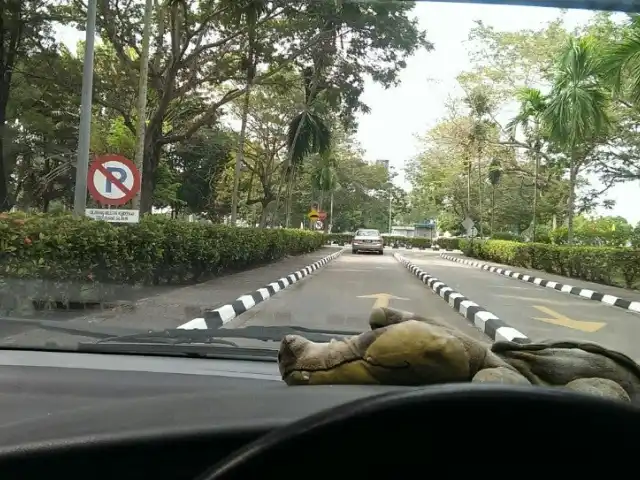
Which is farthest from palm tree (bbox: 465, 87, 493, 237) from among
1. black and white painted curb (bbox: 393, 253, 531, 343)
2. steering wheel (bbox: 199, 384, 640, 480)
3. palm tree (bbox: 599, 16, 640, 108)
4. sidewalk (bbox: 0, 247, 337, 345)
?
steering wheel (bbox: 199, 384, 640, 480)

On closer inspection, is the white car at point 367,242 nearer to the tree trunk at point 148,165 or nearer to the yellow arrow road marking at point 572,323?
the tree trunk at point 148,165

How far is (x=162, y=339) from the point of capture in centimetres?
351

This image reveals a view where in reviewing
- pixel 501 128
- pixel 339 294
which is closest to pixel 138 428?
pixel 339 294

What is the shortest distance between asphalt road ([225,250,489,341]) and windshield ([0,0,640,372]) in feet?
0.20

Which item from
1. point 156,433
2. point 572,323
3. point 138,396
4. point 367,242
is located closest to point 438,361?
point 156,433

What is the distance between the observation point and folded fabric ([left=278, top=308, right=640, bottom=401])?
1223 mm

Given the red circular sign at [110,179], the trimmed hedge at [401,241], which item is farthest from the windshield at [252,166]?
the trimmed hedge at [401,241]

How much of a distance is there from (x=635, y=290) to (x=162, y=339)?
1145 cm

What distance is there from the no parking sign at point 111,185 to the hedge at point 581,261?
980 centimetres

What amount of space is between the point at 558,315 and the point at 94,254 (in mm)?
5602

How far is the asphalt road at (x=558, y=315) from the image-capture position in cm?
630

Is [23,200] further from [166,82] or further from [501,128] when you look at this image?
[501,128]

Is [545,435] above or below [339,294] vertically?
above

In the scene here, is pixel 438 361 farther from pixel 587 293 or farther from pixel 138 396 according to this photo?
pixel 587 293
